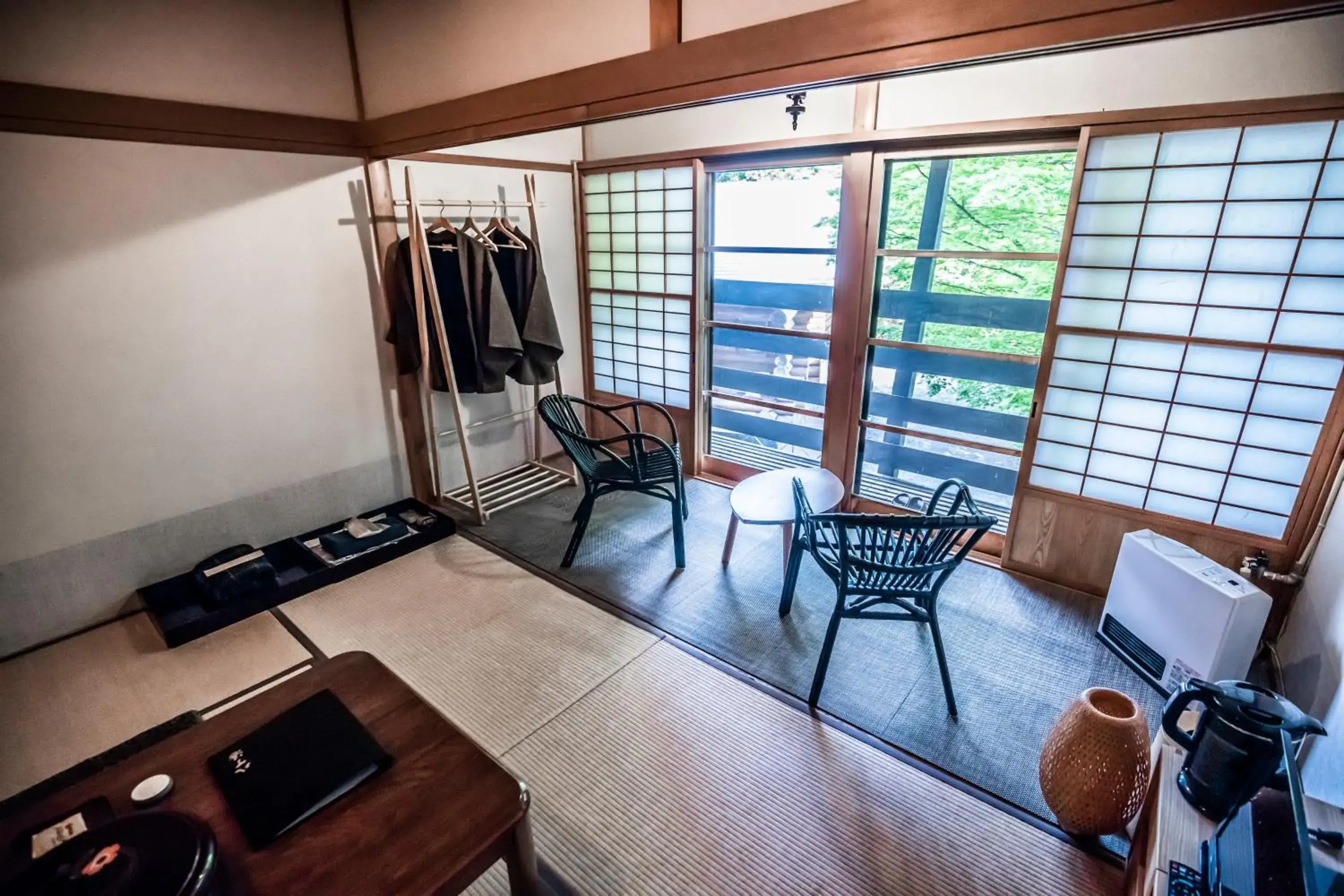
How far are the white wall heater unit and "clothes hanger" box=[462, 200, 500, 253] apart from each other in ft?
10.7

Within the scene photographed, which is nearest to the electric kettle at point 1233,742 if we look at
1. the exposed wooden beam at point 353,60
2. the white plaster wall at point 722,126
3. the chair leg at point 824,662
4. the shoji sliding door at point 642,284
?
the chair leg at point 824,662

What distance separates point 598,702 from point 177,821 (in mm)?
1303

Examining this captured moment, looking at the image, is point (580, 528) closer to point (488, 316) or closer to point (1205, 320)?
point (488, 316)

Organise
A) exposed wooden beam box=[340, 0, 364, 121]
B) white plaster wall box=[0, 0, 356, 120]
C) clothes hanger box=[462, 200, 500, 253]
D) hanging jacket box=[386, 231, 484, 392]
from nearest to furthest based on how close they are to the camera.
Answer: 1. white plaster wall box=[0, 0, 356, 120]
2. exposed wooden beam box=[340, 0, 364, 121]
3. hanging jacket box=[386, 231, 484, 392]
4. clothes hanger box=[462, 200, 500, 253]

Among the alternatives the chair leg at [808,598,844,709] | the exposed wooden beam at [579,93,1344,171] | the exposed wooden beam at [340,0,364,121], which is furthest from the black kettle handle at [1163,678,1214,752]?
the exposed wooden beam at [340,0,364,121]

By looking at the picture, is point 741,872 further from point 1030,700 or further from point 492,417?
point 492,417

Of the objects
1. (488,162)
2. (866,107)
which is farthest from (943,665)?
(488,162)

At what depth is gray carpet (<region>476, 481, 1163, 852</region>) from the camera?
204cm

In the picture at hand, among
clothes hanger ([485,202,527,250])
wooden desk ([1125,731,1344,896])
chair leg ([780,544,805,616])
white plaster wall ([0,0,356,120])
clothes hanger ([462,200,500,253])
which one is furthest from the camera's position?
clothes hanger ([485,202,527,250])

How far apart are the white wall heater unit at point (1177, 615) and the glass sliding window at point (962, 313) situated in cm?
75

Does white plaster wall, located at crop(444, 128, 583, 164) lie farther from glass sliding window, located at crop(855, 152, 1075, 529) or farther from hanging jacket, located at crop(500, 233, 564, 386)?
glass sliding window, located at crop(855, 152, 1075, 529)

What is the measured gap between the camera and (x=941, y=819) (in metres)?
1.75

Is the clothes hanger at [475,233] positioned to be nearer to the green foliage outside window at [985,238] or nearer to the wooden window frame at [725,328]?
the wooden window frame at [725,328]

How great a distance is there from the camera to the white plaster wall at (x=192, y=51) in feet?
7.06
